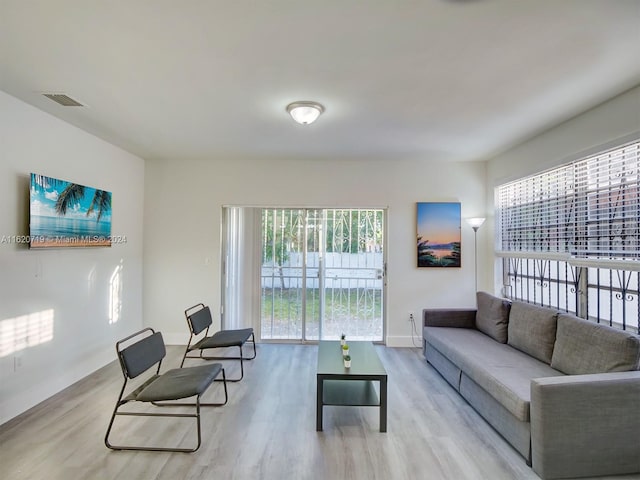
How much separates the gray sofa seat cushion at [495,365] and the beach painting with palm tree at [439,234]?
3.73 feet

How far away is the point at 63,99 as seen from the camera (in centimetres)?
260

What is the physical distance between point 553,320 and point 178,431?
3272 millimetres

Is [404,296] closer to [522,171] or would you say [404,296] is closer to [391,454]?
[522,171]

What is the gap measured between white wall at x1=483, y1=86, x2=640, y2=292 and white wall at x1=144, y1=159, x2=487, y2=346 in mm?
683

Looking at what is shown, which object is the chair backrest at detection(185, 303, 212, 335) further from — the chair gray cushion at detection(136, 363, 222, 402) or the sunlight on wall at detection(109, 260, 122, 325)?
the sunlight on wall at detection(109, 260, 122, 325)

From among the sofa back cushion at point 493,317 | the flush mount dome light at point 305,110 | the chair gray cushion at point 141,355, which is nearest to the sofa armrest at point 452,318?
the sofa back cushion at point 493,317

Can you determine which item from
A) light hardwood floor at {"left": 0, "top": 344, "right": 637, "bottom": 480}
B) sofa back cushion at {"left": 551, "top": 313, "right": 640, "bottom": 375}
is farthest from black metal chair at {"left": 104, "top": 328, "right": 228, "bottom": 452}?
sofa back cushion at {"left": 551, "top": 313, "right": 640, "bottom": 375}

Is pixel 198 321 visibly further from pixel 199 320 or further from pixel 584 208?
pixel 584 208

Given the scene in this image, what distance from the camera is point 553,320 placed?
107 inches

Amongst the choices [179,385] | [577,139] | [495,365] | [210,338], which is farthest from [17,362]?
[577,139]

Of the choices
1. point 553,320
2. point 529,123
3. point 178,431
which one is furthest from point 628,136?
point 178,431

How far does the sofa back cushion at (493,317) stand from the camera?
3.31m

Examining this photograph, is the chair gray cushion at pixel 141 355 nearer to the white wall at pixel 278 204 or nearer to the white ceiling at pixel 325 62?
the white wall at pixel 278 204

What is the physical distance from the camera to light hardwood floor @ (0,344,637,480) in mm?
2014
